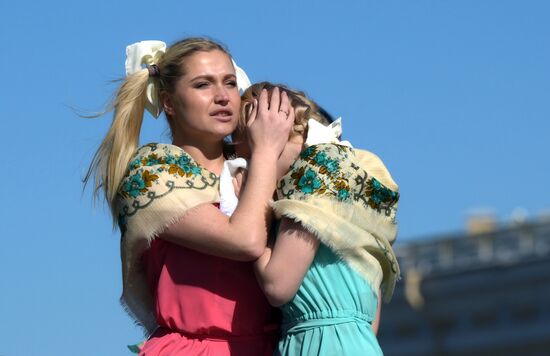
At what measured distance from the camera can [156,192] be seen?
4.29 metres

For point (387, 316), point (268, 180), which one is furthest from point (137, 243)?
point (387, 316)

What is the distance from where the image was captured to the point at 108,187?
4.39m

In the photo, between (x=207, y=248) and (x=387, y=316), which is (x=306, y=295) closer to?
(x=207, y=248)

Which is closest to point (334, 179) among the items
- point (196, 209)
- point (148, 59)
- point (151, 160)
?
point (196, 209)

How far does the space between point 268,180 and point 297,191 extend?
74mm

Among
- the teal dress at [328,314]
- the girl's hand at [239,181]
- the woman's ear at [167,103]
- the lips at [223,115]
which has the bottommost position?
the teal dress at [328,314]

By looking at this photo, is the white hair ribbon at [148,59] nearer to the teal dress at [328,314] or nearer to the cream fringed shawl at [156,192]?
the cream fringed shawl at [156,192]

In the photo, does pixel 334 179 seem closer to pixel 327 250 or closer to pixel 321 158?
pixel 321 158

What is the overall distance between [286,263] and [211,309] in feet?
0.84

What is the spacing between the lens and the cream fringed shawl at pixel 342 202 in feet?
13.7

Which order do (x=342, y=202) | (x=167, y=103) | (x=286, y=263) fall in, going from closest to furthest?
(x=286, y=263), (x=342, y=202), (x=167, y=103)

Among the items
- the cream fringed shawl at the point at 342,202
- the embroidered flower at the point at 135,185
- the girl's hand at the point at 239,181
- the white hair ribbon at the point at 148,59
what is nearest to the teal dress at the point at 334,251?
the cream fringed shawl at the point at 342,202

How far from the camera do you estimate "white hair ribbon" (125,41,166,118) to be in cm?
449

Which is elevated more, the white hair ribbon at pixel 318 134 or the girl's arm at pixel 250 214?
the white hair ribbon at pixel 318 134
